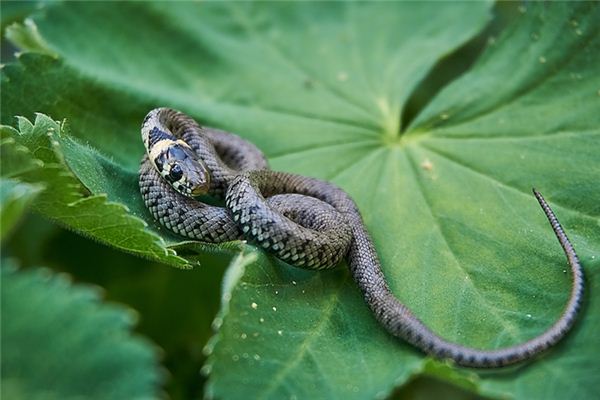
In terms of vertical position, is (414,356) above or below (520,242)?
below

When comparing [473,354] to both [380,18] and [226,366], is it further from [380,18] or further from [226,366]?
[380,18]

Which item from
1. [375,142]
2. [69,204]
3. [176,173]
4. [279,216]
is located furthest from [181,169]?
[375,142]

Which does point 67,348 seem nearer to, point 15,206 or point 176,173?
point 15,206

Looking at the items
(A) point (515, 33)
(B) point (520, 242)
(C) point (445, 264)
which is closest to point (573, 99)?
(A) point (515, 33)

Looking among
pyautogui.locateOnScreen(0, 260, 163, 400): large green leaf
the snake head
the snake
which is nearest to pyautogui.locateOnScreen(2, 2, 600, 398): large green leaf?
the snake

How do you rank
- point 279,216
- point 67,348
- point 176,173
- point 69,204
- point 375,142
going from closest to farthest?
1. point 67,348
2. point 69,204
3. point 279,216
4. point 176,173
5. point 375,142

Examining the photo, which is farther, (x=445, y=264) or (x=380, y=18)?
(x=380, y=18)

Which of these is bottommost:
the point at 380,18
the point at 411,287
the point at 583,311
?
the point at 411,287
